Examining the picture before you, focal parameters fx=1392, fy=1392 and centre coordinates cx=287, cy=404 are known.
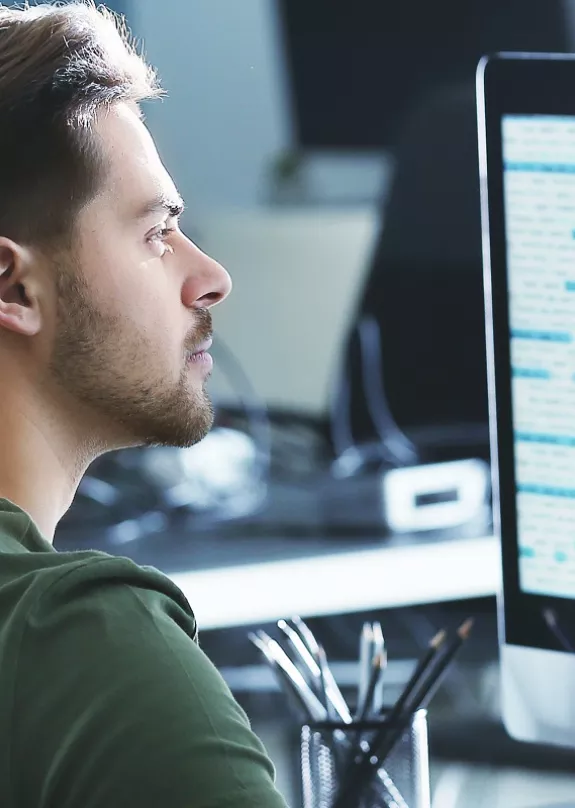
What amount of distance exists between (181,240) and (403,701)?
0.34 meters

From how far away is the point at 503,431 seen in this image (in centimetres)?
98

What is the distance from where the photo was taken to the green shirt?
0.62 meters

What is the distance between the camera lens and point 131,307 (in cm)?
89

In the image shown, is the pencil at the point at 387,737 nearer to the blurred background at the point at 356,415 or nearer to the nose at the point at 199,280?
the blurred background at the point at 356,415

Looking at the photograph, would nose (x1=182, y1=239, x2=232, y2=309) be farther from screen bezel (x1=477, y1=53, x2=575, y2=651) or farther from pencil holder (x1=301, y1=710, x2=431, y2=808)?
pencil holder (x1=301, y1=710, x2=431, y2=808)

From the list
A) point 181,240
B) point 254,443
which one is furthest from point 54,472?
point 254,443

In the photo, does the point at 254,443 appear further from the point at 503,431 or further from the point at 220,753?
the point at 220,753

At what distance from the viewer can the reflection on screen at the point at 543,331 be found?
0.95 metres

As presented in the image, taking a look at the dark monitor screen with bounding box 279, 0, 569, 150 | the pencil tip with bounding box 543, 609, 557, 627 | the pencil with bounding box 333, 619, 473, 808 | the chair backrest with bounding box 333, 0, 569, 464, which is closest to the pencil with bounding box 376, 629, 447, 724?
the pencil with bounding box 333, 619, 473, 808

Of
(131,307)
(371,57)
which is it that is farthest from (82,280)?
(371,57)

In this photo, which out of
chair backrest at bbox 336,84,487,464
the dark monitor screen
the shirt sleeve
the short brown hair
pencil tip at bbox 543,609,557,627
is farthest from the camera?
the dark monitor screen

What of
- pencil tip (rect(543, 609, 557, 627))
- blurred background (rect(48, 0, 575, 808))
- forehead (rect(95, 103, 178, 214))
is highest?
forehead (rect(95, 103, 178, 214))

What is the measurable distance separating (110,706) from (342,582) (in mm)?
727

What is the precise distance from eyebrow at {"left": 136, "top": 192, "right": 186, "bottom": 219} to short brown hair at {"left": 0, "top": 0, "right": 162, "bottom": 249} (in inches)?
1.4
